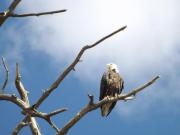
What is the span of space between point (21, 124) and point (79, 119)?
777mm

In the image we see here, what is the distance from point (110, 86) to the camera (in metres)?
14.2

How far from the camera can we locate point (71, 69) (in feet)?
11.2

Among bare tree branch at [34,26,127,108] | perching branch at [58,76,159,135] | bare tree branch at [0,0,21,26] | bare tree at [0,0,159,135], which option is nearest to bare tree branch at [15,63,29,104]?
bare tree at [0,0,159,135]

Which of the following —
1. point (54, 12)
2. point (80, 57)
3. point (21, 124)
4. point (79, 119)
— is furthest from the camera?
point (79, 119)

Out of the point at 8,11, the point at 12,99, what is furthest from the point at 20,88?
the point at 8,11

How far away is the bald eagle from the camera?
1378cm

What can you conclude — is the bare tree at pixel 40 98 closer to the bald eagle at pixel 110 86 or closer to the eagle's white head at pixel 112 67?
the bald eagle at pixel 110 86

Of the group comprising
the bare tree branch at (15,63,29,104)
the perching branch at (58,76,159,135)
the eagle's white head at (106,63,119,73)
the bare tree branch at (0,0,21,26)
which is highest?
the bare tree branch at (0,0,21,26)

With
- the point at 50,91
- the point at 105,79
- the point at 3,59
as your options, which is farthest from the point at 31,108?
the point at 105,79

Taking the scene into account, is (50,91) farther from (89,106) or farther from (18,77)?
(18,77)

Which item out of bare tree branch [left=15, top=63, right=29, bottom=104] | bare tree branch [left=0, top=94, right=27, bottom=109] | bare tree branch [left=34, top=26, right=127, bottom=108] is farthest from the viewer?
bare tree branch [left=15, top=63, right=29, bottom=104]

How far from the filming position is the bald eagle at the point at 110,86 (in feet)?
45.2

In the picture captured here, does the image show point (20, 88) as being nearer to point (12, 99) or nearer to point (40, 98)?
point (12, 99)

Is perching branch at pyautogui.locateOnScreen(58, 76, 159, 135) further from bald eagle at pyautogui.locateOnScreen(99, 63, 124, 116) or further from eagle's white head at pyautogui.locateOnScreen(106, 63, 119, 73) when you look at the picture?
eagle's white head at pyautogui.locateOnScreen(106, 63, 119, 73)
